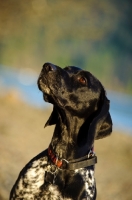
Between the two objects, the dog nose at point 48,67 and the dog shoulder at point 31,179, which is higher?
the dog nose at point 48,67

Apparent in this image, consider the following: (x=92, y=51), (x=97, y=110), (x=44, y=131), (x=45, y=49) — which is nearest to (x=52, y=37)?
(x=45, y=49)

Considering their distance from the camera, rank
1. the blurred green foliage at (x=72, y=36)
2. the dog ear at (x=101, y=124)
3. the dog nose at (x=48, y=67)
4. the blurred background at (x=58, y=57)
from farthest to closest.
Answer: the blurred green foliage at (x=72, y=36) → the blurred background at (x=58, y=57) → the dog ear at (x=101, y=124) → the dog nose at (x=48, y=67)

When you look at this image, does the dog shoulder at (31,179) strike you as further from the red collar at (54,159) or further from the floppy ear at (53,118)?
the floppy ear at (53,118)

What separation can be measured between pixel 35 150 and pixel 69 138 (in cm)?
391

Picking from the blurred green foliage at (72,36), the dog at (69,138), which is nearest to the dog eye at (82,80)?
the dog at (69,138)

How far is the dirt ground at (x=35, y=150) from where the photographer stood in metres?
5.52

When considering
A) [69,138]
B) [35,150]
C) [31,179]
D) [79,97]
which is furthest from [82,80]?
[35,150]

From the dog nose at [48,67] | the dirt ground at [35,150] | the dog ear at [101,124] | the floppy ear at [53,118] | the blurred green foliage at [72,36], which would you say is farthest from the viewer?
the blurred green foliage at [72,36]

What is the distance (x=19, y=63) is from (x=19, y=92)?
4.72 feet

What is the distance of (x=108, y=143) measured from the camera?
27.5ft

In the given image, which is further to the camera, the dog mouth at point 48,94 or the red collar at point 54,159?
the red collar at point 54,159

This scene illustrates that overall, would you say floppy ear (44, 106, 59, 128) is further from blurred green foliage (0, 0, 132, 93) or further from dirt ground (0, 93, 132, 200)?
blurred green foliage (0, 0, 132, 93)

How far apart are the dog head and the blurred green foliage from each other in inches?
282

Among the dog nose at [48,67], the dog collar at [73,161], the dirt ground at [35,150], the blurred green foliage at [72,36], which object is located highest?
the blurred green foliage at [72,36]
